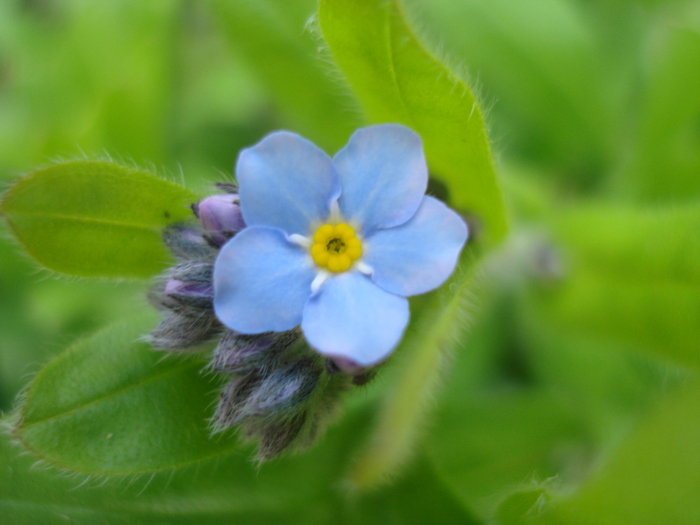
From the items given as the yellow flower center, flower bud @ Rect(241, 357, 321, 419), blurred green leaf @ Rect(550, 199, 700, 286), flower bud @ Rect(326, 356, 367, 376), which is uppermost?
the yellow flower center

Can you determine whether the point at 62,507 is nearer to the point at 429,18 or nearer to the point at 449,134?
the point at 449,134

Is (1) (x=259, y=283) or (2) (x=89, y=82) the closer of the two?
(1) (x=259, y=283)

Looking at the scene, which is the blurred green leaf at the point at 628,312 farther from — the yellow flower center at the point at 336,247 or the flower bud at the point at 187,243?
the flower bud at the point at 187,243

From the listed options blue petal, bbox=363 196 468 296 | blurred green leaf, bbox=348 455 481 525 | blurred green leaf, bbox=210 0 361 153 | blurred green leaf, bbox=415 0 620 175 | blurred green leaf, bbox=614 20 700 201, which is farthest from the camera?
blurred green leaf, bbox=415 0 620 175

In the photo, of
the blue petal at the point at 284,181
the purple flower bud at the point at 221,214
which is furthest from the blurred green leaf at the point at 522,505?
the purple flower bud at the point at 221,214

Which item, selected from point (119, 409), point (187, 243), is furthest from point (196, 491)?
point (187, 243)

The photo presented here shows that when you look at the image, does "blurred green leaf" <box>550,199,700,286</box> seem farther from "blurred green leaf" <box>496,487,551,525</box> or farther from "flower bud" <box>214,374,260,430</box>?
"flower bud" <box>214,374,260,430</box>

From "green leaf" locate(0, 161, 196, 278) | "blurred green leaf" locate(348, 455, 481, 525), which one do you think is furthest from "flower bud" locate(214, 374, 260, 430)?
"blurred green leaf" locate(348, 455, 481, 525)

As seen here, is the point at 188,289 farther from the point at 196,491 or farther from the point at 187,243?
the point at 196,491
